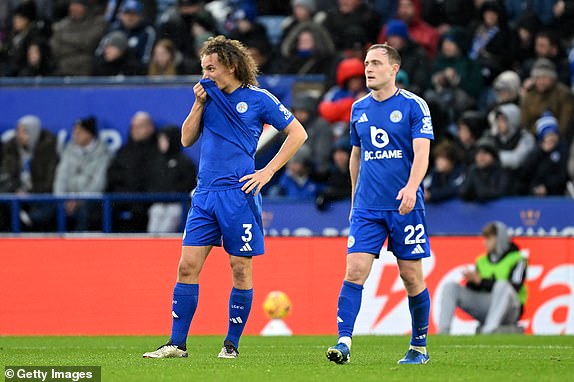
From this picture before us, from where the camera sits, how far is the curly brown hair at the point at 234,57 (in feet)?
32.7

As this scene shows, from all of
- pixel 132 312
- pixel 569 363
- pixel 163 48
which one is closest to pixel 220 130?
pixel 569 363

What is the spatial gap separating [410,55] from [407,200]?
10.5 m

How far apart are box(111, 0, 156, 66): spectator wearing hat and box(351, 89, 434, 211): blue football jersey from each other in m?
12.1

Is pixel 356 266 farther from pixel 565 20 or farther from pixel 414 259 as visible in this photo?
pixel 565 20

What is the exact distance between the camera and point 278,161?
10.0 metres

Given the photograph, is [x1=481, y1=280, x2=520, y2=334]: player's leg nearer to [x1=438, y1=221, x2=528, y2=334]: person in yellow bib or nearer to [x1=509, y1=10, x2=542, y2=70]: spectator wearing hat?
[x1=438, y1=221, x2=528, y2=334]: person in yellow bib

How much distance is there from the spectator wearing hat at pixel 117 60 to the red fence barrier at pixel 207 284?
498cm

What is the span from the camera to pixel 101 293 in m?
16.2

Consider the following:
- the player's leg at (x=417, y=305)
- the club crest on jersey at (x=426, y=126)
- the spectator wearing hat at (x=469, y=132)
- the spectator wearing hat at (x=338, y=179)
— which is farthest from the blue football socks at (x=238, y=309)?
the spectator wearing hat at (x=469, y=132)

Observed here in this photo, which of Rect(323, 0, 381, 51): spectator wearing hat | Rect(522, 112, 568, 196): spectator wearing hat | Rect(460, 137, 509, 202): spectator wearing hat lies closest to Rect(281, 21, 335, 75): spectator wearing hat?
Rect(323, 0, 381, 51): spectator wearing hat

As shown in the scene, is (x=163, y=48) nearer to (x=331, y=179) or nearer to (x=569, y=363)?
(x=331, y=179)

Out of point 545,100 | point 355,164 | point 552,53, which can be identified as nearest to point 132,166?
point 545,100

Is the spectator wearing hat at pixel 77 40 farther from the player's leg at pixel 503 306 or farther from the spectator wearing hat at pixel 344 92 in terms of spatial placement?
the player's leg at pixel 503 306

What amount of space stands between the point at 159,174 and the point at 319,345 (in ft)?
21.2
